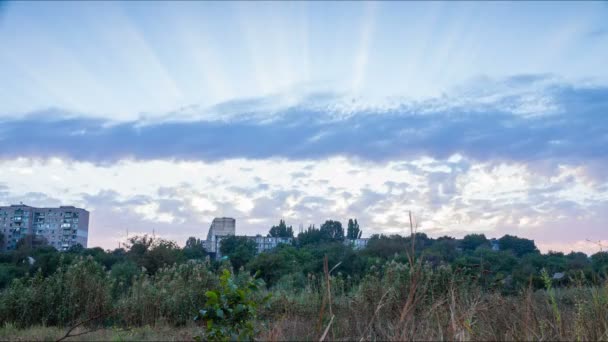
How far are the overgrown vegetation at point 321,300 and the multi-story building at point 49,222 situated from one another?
192 ft

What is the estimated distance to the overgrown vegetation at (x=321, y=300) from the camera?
3.80m

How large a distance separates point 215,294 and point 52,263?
19011 mm

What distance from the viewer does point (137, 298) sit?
9.91 metres

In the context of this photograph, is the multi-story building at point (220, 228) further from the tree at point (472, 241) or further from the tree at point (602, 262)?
the tree at point (602, 262)

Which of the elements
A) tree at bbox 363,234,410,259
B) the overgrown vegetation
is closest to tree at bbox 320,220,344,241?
tree at bbox 363,234,410,259

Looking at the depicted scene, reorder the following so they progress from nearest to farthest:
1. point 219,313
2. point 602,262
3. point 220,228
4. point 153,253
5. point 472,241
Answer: point 219,313
point 602,262
point 153,253
point 472,241
point 220,228

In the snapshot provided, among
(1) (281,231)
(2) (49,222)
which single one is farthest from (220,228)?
(2) (49,222)

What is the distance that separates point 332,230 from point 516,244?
33.3 metres

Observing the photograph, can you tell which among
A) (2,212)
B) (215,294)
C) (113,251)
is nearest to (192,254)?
(113,251)

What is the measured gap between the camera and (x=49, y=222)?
7869cm

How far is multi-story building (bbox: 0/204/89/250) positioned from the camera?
73.5m

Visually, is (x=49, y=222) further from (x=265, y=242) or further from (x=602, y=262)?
(x=602, y=262)

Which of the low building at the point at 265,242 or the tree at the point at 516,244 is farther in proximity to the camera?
the low building at the point at 265,242

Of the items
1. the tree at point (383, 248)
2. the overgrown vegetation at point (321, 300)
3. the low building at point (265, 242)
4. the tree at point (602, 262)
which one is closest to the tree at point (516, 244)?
the tree at point (383, 248)
